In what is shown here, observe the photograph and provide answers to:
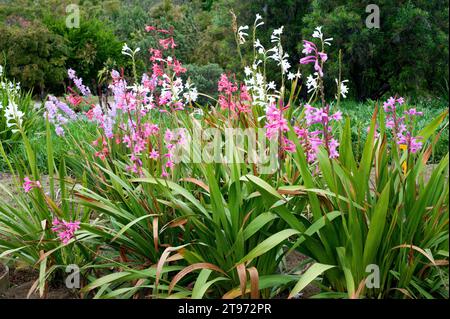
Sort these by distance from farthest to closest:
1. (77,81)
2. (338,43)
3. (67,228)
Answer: (338,43)
(77,81)
(67,228)

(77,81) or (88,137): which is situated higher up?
(77,81)

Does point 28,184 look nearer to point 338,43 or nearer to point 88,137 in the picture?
point 88,137

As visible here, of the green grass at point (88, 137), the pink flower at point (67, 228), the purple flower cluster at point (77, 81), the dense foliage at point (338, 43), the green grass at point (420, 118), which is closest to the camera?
the pink flower at point (67, 228)

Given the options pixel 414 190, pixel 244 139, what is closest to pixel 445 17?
pixel 244 139

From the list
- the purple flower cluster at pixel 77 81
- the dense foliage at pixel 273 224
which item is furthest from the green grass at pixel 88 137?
the dense foliage at pixel 273 224

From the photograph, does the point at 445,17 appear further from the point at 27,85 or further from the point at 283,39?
the point at 27,85

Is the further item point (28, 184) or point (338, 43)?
point (338, 43)

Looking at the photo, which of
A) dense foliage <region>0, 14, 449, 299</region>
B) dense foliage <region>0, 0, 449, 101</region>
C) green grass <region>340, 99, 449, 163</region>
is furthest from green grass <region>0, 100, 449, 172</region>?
dense foliage <region>0, 14, 449, 299</region>

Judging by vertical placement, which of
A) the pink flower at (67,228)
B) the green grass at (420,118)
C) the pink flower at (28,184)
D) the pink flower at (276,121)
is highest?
the pink flower at (276,121)

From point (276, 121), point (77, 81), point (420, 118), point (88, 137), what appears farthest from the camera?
point (420, 118)

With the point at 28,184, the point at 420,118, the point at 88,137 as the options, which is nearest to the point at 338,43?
the point at 420,118

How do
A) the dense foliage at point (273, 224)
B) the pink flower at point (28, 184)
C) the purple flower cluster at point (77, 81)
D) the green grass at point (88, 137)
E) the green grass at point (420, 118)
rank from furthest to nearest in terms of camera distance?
the green grass at point (420, 118)
the green grass at point (88, 137)
the purple flower cluster at point (77, 81)
the pink flower at point (28, 184)
the dense foliage at point (273, 224)

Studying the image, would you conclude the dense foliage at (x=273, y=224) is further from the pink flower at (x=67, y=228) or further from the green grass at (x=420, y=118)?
the green grass at (x=420, y=118)
